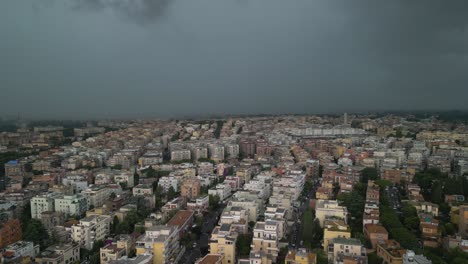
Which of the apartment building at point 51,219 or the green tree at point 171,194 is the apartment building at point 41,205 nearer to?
the apartment building at point 51,219

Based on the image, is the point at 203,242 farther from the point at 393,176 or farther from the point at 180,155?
the point at 180,155

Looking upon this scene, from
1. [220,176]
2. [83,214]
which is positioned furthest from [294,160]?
[83,214]

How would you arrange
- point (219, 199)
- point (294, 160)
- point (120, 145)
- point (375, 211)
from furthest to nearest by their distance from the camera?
point (120, 145)
point (294, 160)
point (219, 199)
point (375, 211)

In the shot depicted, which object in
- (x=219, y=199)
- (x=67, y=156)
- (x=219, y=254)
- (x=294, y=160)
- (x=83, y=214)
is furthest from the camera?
(x=67, y=156)

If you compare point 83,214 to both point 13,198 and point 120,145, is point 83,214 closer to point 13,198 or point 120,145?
point 13,198

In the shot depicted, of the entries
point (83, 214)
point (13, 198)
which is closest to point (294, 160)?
point (83, 214)

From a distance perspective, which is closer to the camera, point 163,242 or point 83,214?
point 163,242

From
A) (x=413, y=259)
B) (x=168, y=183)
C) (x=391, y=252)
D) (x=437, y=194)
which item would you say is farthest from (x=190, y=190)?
(x=437, y=194)

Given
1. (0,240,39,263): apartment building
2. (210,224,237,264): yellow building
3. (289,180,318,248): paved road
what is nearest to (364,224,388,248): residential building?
(289,180,318,248): paved road
